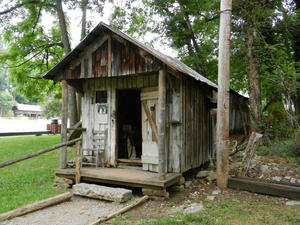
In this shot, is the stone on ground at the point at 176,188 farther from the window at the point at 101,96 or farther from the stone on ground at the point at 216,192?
the window at the point at 101,96

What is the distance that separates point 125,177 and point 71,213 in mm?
1428

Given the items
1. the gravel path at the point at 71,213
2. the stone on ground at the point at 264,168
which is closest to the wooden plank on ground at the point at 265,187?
the stone on ground at the point at 264,168

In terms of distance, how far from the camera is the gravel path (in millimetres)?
4145

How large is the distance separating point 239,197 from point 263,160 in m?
2.28

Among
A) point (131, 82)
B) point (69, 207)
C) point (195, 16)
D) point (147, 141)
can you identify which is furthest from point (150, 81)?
point (195, 16)

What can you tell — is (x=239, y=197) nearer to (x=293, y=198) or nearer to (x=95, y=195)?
(x=293, y=198)

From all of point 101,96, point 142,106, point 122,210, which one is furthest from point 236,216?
point 101,96

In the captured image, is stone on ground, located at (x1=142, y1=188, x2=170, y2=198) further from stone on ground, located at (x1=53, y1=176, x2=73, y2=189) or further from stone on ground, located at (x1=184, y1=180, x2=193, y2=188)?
stone on ground, located at (x1=53, y1=176, x2=73, y2=189)

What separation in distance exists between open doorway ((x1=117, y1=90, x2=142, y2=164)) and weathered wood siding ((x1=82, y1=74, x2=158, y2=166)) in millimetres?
1317

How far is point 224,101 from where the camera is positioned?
5797 mm

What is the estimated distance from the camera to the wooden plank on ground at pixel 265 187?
4.96 metres

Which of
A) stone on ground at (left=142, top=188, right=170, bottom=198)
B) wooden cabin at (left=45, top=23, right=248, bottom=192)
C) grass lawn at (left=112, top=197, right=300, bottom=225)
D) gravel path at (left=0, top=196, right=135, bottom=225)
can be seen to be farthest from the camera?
wooden cabin at (left=45, top=23, right=248, bottom=192)

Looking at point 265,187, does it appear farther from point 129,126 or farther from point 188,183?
point 129,126

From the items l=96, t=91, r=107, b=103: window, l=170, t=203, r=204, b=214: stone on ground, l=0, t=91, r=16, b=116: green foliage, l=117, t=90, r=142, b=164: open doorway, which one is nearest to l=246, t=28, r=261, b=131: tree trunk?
l=117, t=90, r=142, b=164: open doorway
